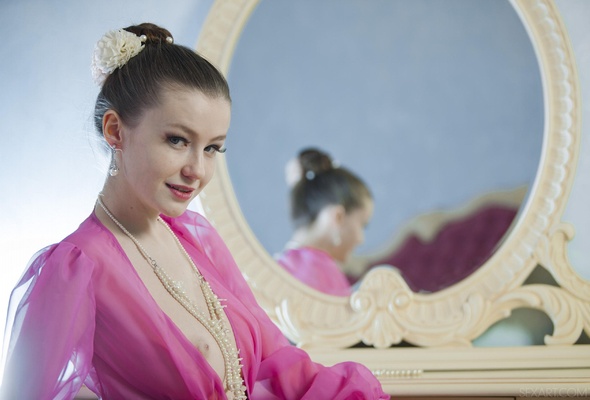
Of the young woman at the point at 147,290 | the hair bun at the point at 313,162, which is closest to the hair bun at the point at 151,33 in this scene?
the young woman at the point at 147,290

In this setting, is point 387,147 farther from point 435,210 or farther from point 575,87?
point 575,87

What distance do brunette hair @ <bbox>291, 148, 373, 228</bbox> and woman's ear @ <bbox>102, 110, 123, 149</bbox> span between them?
76 cm

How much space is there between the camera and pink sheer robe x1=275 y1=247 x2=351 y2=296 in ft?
6.06

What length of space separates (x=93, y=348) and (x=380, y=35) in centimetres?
110

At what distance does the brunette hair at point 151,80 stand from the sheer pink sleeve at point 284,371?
30 cm

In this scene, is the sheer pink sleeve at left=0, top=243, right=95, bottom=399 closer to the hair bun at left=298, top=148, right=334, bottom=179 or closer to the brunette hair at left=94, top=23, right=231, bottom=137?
the brunette hair at left=94, top=23, right=231, bottom=137

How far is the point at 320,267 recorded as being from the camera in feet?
6.13

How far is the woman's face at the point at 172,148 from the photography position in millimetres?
1104

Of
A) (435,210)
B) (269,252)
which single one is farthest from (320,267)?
(435,210)

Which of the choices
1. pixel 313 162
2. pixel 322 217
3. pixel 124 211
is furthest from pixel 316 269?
pixel 124 211

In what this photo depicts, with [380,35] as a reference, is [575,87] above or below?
below

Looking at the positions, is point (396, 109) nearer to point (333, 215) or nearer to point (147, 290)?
point (333, 215)

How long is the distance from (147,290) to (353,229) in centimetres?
79

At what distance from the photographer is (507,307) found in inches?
69.2
